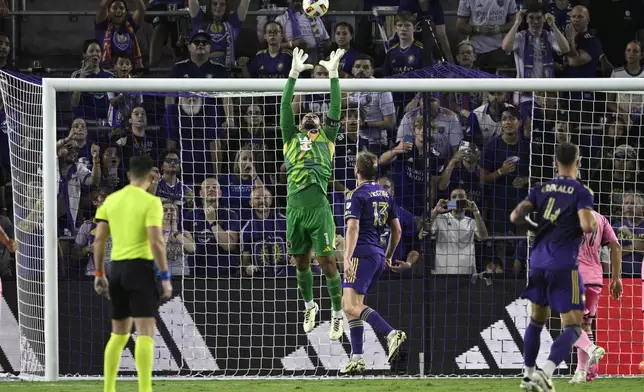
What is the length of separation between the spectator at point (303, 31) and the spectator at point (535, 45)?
264 centimetres

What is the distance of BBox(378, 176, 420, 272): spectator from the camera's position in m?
15.3

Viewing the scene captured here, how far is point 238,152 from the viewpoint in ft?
51.2

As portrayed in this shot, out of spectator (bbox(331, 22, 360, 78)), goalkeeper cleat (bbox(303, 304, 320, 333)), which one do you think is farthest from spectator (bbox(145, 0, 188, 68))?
goalkeeper cleat (bbox(303, 304, 320, 333))

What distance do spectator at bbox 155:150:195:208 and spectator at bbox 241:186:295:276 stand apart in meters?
0.78

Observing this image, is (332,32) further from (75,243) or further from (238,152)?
(75,243)

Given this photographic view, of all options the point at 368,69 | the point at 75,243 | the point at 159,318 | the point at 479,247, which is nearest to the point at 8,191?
the point at 75,243

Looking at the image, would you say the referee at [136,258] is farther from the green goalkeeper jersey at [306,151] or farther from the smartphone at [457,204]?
the smartphone at [457,204]

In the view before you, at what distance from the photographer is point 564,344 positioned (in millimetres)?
11328

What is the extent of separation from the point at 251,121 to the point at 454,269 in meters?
3.18

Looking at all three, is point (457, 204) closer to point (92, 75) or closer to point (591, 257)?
point (591, 257)

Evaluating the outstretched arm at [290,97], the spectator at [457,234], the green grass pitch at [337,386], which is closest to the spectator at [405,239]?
the spectator at [457,234]

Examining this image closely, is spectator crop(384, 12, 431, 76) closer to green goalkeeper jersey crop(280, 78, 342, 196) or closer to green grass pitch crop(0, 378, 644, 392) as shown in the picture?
green goalkeeper jersey crop(280, 78, 342, 196)

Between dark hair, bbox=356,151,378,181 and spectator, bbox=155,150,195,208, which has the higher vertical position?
dark hair, bbox=356,151,378,181

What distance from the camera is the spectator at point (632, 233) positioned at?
15.4 m
